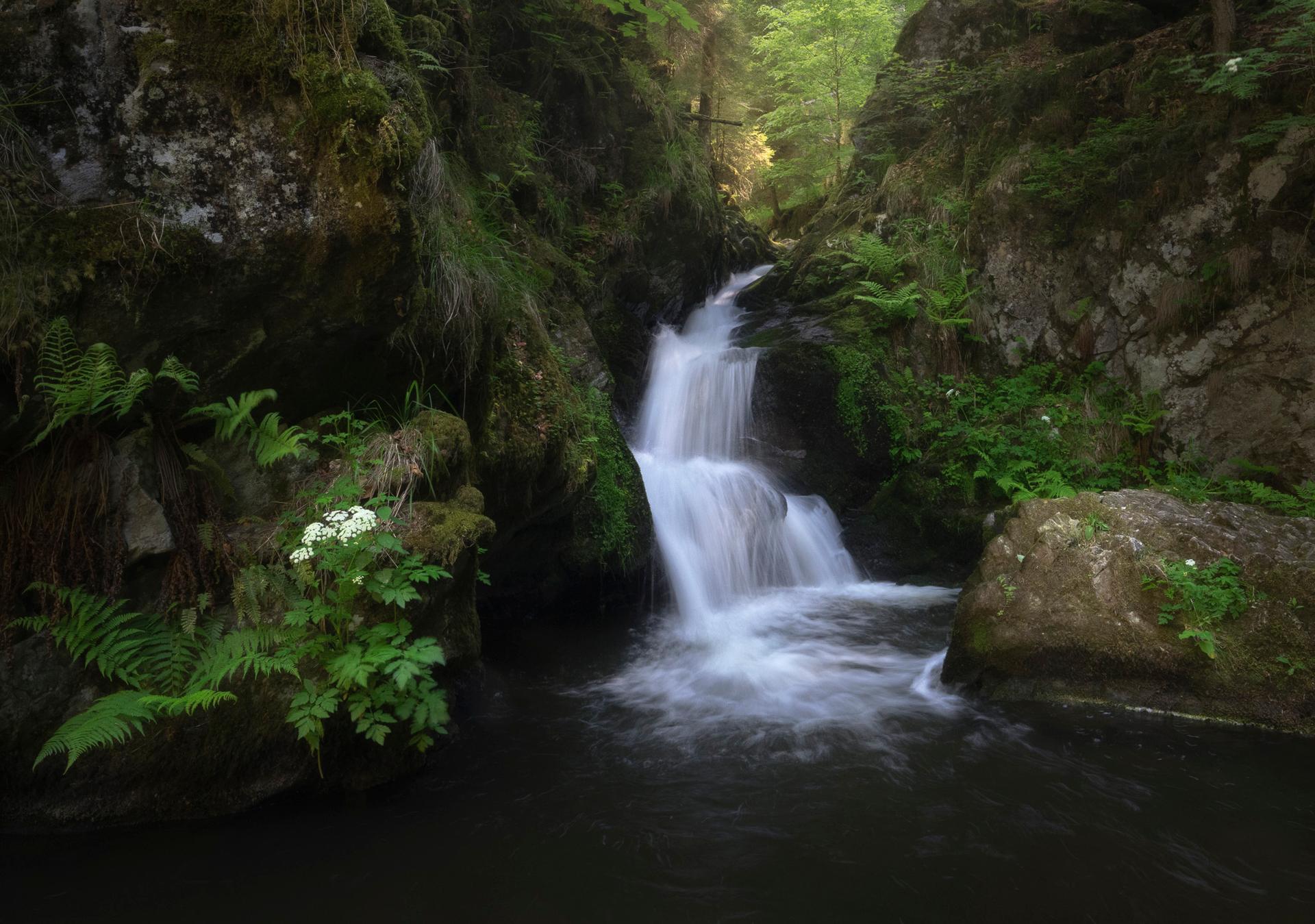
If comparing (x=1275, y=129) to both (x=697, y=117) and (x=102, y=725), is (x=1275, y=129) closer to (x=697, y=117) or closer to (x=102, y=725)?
(x=697, y=117)

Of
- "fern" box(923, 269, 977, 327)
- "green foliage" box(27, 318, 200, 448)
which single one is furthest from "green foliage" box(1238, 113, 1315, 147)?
"green foliage" box(27, 318, 200, 448)

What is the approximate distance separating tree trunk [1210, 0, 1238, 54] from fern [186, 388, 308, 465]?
9943 millimetres

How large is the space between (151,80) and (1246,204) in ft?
32.2

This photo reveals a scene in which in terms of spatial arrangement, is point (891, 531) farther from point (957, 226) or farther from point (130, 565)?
point (130, 565)

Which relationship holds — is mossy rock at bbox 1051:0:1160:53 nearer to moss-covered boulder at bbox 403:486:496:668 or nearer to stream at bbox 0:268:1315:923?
stream at bbox 0:268:1315:923

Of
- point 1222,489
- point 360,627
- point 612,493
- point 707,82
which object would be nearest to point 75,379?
point 360,627

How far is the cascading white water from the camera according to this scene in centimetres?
530

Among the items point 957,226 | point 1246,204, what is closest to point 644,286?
point 957,226

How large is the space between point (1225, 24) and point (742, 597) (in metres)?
8.20

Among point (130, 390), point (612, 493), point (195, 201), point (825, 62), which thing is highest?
point (825, 62)

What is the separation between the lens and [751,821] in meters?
3.73

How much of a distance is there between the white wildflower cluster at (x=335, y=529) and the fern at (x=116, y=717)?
2.35 feet

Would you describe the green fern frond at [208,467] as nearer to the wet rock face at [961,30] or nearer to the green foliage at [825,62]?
the wet rock face at [961,30]

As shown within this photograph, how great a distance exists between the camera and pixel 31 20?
340 centimetres
